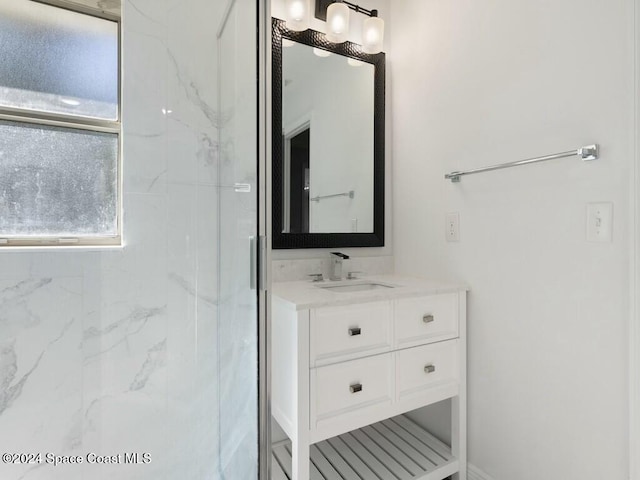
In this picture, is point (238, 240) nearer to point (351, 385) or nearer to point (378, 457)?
point (351, 385)

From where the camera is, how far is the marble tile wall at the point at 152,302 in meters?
1.18

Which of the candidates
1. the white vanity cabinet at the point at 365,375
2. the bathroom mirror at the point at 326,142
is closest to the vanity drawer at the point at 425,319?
the white vanity cabinet at the point at 365,375

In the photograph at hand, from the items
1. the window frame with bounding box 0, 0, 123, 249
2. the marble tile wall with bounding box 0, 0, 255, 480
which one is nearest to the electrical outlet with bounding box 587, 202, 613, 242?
the marble tile wall with bounding box 0, 0, 255, 480

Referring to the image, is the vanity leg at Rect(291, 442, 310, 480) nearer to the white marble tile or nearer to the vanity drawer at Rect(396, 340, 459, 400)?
the vanity drawer at Rect(396, 340, 459, 400)

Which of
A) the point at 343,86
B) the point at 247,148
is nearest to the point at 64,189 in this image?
the point at 247,148

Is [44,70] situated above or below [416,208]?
above

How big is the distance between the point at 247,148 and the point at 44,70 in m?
0.82

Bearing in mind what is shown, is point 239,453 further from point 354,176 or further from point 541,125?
point 541,125

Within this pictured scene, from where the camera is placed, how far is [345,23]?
160 cm

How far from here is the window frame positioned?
1144 millimetres

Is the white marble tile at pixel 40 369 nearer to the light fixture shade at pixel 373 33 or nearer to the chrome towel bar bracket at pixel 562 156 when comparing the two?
the chrome towel bar bracket at pixel 562 156

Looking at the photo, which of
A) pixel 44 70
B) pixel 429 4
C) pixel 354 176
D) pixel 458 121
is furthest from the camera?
pixel 354 176

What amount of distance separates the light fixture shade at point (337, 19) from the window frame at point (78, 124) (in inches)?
35.1

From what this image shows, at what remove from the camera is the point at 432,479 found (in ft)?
4.18
